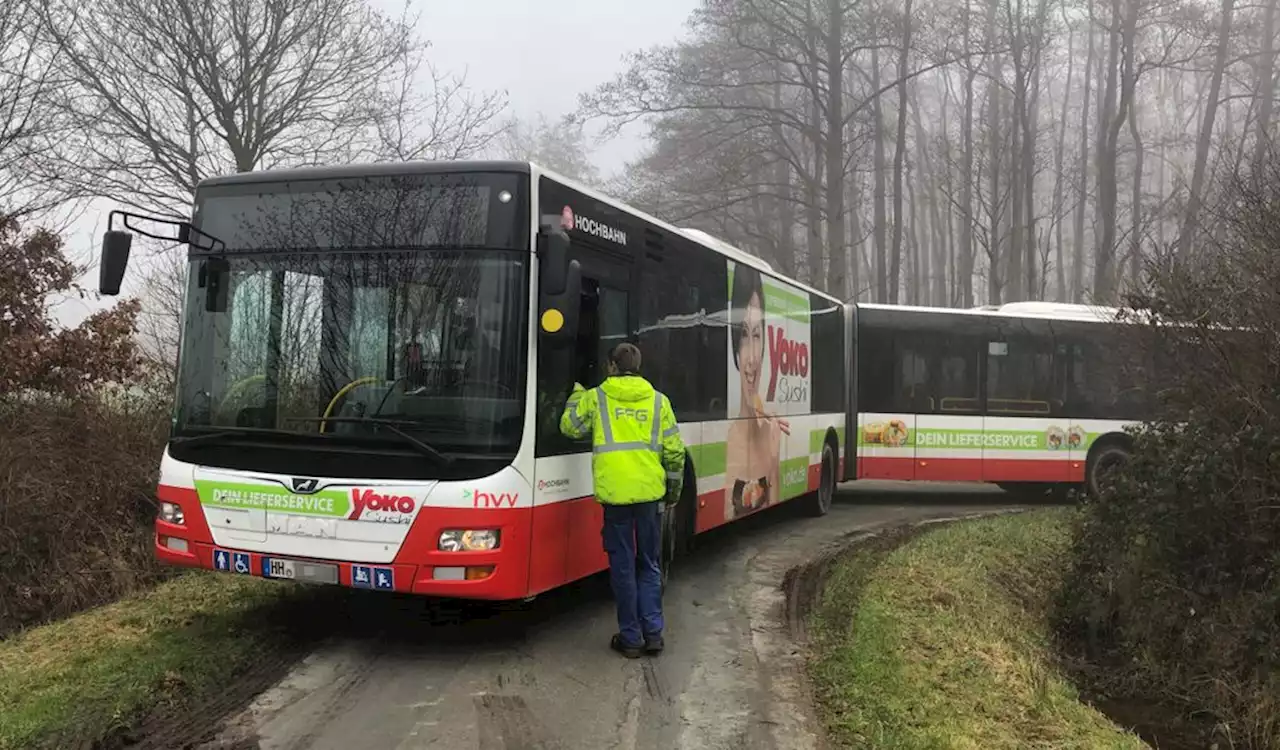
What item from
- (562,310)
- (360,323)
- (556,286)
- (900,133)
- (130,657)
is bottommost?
(130,657)

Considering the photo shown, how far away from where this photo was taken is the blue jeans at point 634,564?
6.03m

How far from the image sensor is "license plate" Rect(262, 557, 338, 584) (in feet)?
18.2

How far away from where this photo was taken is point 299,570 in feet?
18.3

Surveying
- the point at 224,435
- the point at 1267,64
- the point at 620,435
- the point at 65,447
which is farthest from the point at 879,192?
the point at 224,435

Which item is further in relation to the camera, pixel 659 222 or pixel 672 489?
pixel 659 222

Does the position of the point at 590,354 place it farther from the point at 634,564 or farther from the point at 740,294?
the point at 740,294

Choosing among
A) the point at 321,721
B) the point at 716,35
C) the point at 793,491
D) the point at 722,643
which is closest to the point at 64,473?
the point at 321,721

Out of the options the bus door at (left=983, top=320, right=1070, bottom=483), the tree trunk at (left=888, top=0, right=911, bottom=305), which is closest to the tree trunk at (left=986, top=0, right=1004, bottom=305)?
the tree trunk at (left=888, top=0, right=911, bottom=305)

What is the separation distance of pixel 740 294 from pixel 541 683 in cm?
499

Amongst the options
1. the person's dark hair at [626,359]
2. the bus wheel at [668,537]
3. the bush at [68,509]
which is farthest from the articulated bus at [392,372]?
the bush at [68,509]

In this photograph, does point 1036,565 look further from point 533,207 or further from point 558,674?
point 533,207

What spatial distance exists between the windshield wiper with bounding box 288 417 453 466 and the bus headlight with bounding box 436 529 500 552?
Answer: 1.31 feet

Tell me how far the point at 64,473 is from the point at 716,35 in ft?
68.0

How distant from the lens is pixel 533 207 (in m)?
5.74
